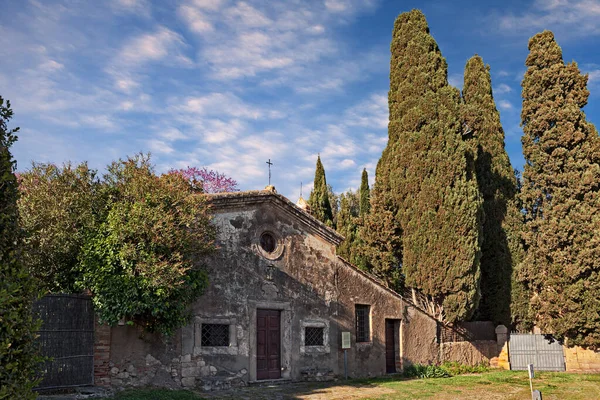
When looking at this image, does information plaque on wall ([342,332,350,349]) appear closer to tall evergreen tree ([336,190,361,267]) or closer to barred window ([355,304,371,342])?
barred window ([355,304,371,342])

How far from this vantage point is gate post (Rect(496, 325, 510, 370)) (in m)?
21.5

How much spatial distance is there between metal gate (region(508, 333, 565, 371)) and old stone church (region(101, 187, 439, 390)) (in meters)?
4.32

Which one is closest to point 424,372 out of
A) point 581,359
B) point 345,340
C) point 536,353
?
point 345,340

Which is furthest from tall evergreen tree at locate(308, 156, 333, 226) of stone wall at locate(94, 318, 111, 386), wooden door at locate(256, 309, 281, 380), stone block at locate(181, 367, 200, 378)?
stone wall at locate(94, 318, 111, 386)

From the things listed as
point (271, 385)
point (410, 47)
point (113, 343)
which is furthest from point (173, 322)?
point (410, 47)

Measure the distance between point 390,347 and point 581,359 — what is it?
718 centimetres

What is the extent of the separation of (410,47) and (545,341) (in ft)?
42.9

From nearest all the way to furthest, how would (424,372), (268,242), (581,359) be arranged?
(268,242), (424,372), (581,359)

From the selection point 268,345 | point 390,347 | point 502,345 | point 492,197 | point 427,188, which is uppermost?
point 492,197

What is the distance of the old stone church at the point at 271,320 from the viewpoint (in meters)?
13.6

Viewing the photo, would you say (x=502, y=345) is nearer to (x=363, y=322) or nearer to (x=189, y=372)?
(x=363, y=322)

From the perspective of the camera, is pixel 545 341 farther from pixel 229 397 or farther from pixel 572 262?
pixel 229 397

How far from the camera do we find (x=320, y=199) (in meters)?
34.1

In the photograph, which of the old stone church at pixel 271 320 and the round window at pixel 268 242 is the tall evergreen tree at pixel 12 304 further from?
the round window at pixel 268 242
